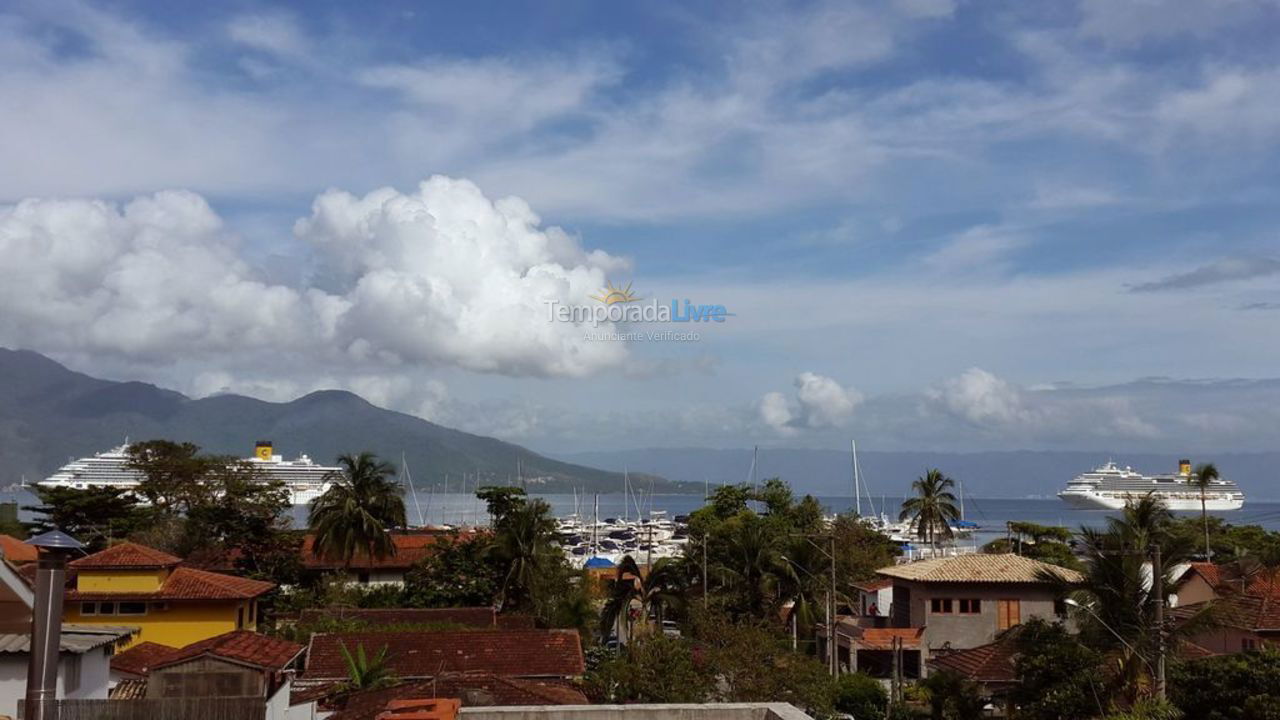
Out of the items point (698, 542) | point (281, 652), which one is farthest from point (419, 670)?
point (698, 542)

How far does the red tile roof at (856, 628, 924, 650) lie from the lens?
1895 inches

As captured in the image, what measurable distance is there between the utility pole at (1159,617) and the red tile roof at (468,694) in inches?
530

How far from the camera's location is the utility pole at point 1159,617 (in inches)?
990

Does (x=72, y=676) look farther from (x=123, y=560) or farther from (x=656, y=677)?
(x=123, y=560)

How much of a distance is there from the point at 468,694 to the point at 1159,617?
52.9ft

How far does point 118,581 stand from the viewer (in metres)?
42.7

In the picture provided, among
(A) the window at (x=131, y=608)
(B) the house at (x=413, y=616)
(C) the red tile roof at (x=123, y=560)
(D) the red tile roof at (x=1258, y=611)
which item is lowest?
(B) the house at (x=413, y=616)

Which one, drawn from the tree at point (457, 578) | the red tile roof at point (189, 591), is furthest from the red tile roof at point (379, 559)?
the red tile roof at point (189, 591)

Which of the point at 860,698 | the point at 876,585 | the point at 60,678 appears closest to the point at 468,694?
the point at 60,678

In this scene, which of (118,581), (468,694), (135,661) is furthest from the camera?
(118,581)

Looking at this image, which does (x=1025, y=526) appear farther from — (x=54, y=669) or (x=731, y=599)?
(x=54, y=669)

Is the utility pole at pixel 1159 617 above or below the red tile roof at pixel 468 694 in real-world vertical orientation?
above

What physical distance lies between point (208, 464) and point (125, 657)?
153ft

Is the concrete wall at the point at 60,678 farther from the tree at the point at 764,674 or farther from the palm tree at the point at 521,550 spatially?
the palm tree at the point at 521,550
